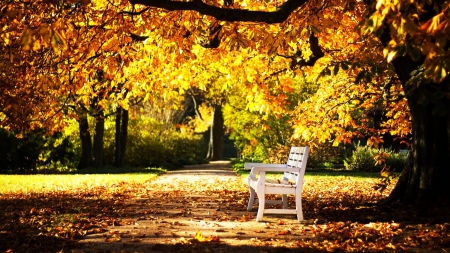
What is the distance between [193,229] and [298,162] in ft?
7.02

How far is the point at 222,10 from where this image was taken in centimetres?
722

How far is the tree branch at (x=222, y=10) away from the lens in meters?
7.12

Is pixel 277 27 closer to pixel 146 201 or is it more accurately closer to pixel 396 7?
pixel 146 201

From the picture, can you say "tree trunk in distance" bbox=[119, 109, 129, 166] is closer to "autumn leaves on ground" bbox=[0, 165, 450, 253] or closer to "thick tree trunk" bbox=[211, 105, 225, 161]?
"autumn leaves on ground" bbox=[0, 165, 450, 253]

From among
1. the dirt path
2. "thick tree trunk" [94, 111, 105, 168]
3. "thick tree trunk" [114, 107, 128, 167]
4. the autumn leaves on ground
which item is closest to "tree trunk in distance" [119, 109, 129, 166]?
"thick tree trunk" [114, 107, 128, 167]

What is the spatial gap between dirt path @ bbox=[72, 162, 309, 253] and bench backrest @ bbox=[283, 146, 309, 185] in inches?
25.6

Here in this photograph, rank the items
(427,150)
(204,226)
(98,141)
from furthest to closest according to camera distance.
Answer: (98,141)
(427,150)
(204,226)

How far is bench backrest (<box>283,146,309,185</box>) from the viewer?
27.6ft

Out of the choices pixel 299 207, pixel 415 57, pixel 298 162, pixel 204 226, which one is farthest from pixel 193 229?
pixel 415 57

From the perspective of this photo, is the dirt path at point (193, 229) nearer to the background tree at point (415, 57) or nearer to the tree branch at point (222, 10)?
the background tree at point (415, 57)

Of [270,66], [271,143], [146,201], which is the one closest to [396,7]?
[146,201]

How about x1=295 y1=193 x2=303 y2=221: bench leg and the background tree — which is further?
x1=295 y1=193 x2=303 y2=221: bench leg

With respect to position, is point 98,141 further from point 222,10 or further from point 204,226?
point 222,10

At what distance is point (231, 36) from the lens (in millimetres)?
8781
